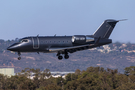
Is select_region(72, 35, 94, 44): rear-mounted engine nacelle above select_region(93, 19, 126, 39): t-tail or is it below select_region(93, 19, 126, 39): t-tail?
below

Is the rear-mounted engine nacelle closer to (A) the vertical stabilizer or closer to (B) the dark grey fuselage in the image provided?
(B) the dark grey fuselage

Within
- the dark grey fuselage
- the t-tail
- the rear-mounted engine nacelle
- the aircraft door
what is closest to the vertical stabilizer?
the t-tail

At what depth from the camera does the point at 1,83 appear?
16500cm

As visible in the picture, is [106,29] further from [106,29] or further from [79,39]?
[79,39]

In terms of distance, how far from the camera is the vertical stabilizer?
282 feet

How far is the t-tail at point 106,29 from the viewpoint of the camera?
85.8m

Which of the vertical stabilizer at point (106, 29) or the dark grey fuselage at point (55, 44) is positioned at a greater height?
the vertical stabilizer at point (106, 29)

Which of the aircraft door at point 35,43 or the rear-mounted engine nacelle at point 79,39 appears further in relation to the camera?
the rear-mounted engine nacelle at point 79,39

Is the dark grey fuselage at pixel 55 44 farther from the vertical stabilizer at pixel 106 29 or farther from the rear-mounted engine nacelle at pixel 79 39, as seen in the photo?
the vertical stabilizer at pixel 106 29

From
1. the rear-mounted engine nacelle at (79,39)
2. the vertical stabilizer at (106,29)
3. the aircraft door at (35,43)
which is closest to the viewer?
the aircraft door at (35,43)

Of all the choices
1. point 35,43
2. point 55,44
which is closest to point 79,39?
point 55,44

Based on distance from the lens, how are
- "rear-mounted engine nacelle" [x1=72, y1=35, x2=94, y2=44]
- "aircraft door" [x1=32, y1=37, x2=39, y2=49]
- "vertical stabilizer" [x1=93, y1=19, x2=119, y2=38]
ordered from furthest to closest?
1. "vertical stabilizer" [x1=93, y1=19, x2=119, y2=38]
2. "rear-mounted engine nacelle" [x1=72, y1=35, x2=94, y2=44]
3. "aircraft door" [x1=32, y1=37, x2=39, y2=49]

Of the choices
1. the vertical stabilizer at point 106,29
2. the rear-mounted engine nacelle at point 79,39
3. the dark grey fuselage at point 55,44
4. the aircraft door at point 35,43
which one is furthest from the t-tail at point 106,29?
the aircraft door at point 35,43

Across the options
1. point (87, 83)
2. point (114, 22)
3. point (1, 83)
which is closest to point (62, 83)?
point (87, 83)
